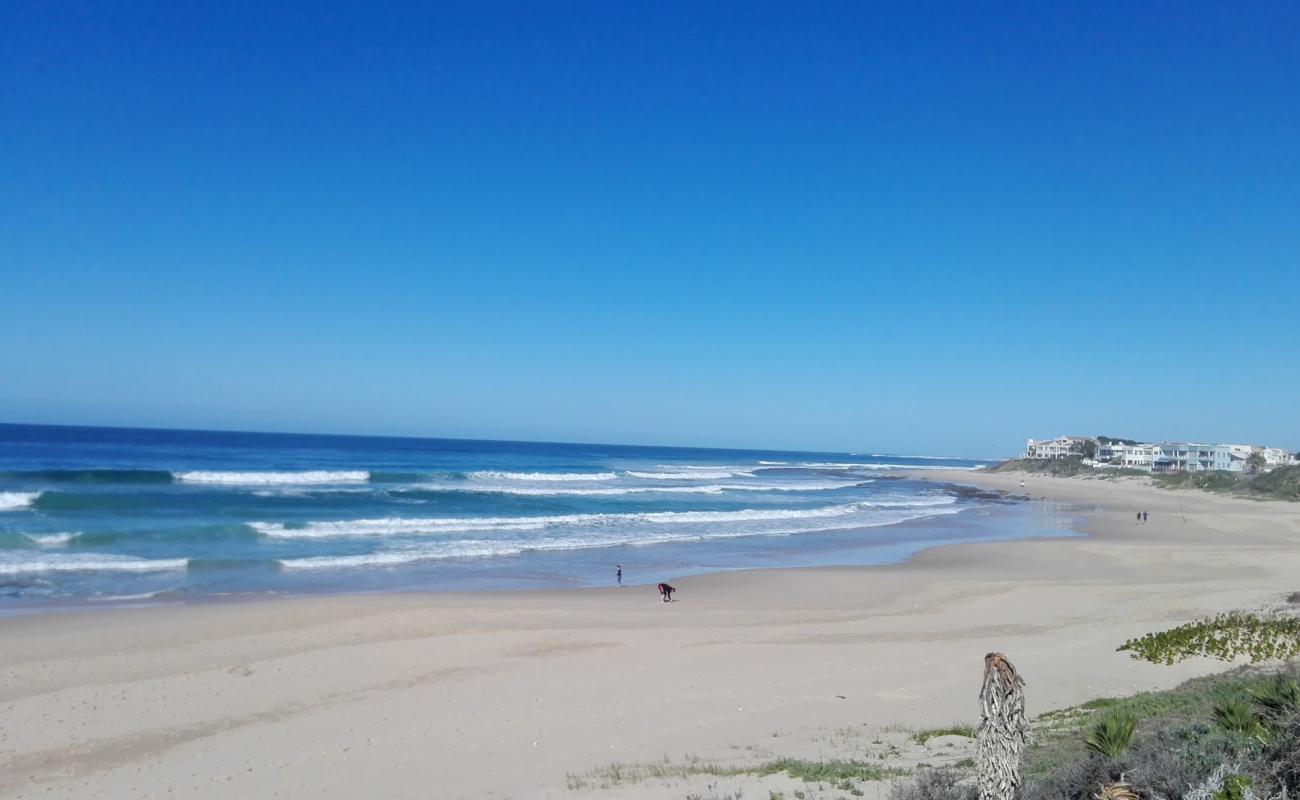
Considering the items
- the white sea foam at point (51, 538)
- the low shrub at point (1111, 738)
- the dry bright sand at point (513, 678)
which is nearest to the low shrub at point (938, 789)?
the low shrub at point (1111, 738)

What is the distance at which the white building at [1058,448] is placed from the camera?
116 meters

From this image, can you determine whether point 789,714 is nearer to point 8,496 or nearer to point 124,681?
point 124,681

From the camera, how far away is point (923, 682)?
1045cm

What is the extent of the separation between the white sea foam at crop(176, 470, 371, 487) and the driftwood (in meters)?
42.3

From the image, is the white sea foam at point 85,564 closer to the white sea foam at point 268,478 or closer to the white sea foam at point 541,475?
the white sea foam at point 268,478

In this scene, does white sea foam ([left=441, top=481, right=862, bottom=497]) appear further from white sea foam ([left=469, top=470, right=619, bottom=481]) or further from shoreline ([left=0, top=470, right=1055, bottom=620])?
shoreline ([left=0, top=470, right=1055, bottom=620])

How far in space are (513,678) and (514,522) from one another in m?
19.7

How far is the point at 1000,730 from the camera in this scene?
A: 12.4 feet

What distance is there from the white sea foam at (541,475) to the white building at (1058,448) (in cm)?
8149

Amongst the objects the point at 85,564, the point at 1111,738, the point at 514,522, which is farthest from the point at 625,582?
the point at 1111,738

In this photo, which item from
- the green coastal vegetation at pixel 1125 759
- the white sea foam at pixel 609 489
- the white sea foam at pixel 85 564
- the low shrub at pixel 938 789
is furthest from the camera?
the white sea foam at pixel 609 489

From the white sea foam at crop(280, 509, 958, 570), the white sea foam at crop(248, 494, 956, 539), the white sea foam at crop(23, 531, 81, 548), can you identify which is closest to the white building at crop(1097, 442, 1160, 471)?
the white sea foam at crop(248, 494, 956, 539)

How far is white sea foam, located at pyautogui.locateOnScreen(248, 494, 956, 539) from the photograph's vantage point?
26.0 metres

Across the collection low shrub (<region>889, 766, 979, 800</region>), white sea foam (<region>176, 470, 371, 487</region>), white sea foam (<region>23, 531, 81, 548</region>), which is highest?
low shrub (<region>889, 766, 979, 800</region>)
